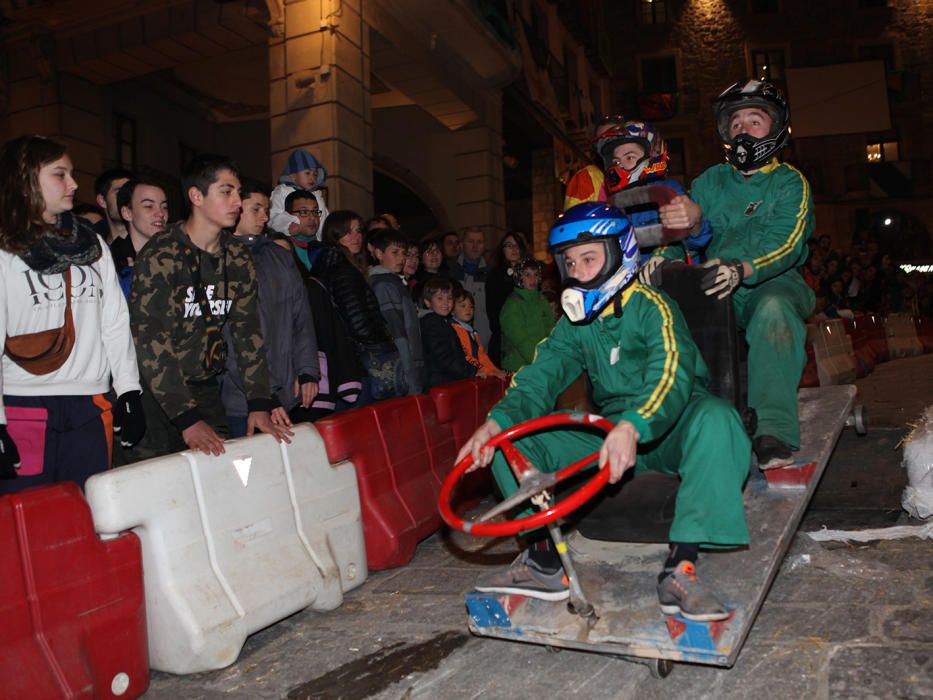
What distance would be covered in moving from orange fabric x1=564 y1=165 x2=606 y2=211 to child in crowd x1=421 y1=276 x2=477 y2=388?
7.68 ft

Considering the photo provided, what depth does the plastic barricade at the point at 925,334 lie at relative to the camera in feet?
51.9

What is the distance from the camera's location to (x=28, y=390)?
3.15 meters

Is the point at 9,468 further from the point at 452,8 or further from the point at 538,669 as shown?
the point at 452,8

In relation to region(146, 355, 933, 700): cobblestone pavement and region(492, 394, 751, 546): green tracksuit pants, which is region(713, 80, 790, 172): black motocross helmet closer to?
region(492, 394, 751, 546): green tracksuit pants

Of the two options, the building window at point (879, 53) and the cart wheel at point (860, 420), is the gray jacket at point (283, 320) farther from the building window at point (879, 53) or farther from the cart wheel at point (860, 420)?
the building window at point (879, 53)

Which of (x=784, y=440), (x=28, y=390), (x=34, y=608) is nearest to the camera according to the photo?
(x=34, y=608)

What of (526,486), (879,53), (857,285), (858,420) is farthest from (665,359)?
(879,53)

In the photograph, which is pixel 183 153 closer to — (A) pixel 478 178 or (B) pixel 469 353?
(A) pixel 478 178

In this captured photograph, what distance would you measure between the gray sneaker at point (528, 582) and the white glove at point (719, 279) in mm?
1487

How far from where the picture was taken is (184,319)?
148 inches

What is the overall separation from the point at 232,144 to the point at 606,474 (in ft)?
52.2

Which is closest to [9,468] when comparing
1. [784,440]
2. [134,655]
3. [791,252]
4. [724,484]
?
[134,655]

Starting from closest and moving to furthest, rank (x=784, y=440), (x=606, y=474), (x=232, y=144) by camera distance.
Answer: (x=606, y=474) < (x=784, y=440) < (x=232, y=144)

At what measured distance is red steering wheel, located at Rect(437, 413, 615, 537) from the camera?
2344 mm
